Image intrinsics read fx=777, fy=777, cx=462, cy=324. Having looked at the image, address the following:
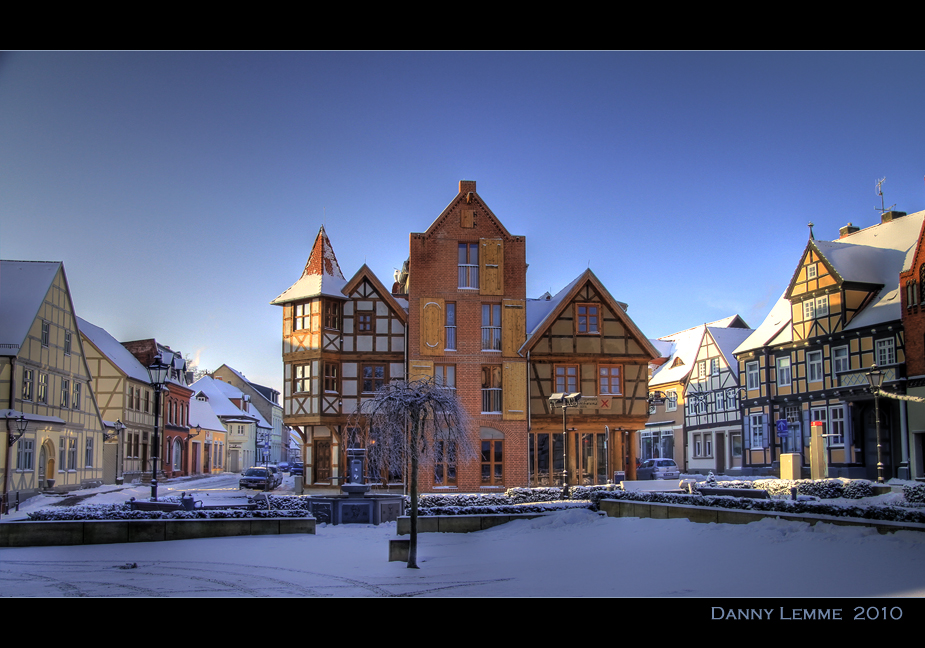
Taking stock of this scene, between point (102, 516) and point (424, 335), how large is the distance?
1453 centimetres

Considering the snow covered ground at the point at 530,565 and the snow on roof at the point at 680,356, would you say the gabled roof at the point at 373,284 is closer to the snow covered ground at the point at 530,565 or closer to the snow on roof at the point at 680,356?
the snow covered ground at the point at 530,565

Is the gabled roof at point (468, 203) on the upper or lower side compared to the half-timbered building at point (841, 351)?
upper

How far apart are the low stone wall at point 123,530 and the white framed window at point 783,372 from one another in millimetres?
26644

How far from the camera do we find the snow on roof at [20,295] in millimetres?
24938

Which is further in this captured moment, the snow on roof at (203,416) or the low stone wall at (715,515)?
the snow on roof at (203,416)

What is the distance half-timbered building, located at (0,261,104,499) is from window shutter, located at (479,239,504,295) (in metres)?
15.3

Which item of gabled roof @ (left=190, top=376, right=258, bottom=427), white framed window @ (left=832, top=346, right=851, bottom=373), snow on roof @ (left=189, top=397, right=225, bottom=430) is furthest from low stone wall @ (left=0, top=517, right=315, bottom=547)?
gabled roof @ (left=190, top=376, right=258, bottom=427)

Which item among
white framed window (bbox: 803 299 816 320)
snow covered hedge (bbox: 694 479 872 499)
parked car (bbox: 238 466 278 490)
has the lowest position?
parked car (bbox: 238 466 278 490)

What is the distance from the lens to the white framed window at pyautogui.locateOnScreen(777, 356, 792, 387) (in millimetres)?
35906

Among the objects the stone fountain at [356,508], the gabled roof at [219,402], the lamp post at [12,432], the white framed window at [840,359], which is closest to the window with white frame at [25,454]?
the lamp post at [12,432]

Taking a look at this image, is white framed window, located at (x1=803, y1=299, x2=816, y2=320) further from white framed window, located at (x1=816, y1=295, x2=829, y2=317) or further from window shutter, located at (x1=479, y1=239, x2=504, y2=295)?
window shutter, located at (x1=479, y1=239, x2=504, y2=295)

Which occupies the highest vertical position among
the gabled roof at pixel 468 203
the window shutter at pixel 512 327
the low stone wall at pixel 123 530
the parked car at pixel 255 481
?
the gabled roof at pixel 468 203

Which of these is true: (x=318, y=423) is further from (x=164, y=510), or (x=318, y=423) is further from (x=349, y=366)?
(x=164, y=510)

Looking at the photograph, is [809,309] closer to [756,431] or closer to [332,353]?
[756,431]
